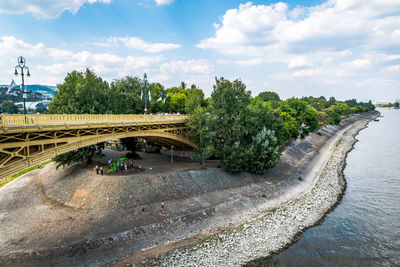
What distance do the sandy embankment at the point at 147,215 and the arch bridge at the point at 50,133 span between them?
6.18m

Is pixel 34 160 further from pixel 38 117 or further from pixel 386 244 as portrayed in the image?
pixel 386 244

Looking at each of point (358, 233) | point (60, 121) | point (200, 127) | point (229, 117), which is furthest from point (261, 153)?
point (60, 121)

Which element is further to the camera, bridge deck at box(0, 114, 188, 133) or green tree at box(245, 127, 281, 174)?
green tree at box(245, 127, 281, 174)

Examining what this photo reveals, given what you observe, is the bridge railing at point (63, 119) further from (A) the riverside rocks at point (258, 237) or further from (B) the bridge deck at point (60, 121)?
(A) the riverside rocks at point (258, 237)

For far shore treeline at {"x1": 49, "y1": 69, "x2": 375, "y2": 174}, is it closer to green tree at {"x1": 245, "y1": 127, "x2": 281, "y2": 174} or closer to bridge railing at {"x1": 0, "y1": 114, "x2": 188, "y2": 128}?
green tree at {"x1": 245, "y1": 127, "x2": 281, "y2": 174}

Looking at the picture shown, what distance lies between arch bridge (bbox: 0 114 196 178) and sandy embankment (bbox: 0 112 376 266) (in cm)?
618

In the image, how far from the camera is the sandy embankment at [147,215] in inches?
736

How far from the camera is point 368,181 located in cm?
3891

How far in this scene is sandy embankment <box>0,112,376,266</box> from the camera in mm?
18688

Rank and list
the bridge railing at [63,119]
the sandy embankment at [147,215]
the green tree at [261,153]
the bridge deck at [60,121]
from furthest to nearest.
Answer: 1. the green tree at [261,153]
2. the sandy embankment at [147,215]
3. the bridge railing at [63,119]
4. the bridge deck at [60,121]

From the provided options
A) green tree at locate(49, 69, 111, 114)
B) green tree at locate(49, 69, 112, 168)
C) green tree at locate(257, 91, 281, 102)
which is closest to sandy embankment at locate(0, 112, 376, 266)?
green tree at locate(49, 69, 112, 168)

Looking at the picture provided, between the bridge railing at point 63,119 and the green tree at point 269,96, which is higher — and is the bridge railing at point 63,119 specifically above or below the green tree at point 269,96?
below

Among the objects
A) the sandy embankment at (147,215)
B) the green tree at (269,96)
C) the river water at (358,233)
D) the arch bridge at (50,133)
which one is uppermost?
the green tree at (269,96)

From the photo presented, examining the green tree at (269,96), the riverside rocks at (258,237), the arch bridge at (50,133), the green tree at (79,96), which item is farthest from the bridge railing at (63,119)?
the green tree at (269,96)
